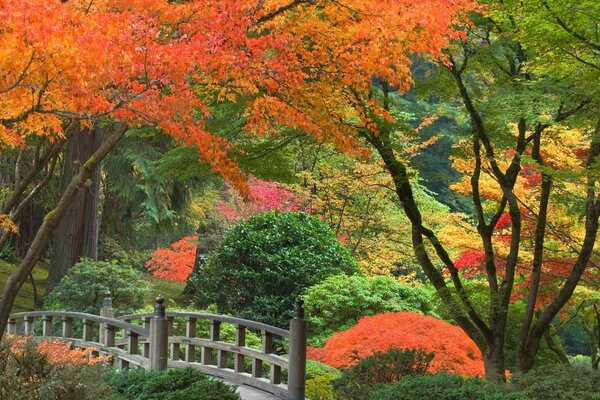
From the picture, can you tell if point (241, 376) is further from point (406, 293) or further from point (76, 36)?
point (76, 36)

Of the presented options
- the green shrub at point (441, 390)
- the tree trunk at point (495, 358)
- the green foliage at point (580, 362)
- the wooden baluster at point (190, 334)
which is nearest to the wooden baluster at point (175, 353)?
the wooden baluster at point (190, 334)

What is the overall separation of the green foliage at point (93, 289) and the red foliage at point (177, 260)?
10.0 meters

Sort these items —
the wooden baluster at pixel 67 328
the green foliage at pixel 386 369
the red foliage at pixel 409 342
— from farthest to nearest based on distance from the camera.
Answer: the wooden baluster at pixel 67 328 < the red foliage at pixel 409 342 < the green foliage at pixel 386 369

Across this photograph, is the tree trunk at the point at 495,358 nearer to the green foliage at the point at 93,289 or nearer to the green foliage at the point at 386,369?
the green foliage at the point at 386,369

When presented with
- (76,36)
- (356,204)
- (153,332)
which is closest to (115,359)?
(153,332)

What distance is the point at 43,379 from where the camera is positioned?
386 inches

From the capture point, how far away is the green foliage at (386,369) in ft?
35.4

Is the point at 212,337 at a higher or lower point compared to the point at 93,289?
lower

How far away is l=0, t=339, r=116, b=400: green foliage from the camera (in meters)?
9.10

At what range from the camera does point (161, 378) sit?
10.2 metres

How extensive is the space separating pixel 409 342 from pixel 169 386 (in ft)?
14.8

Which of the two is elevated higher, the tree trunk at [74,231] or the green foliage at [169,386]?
the tree trunk at [74,231]

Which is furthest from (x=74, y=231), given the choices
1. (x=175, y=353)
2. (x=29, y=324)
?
(x=175, y=353)

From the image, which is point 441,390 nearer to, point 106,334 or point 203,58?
point 203,58
